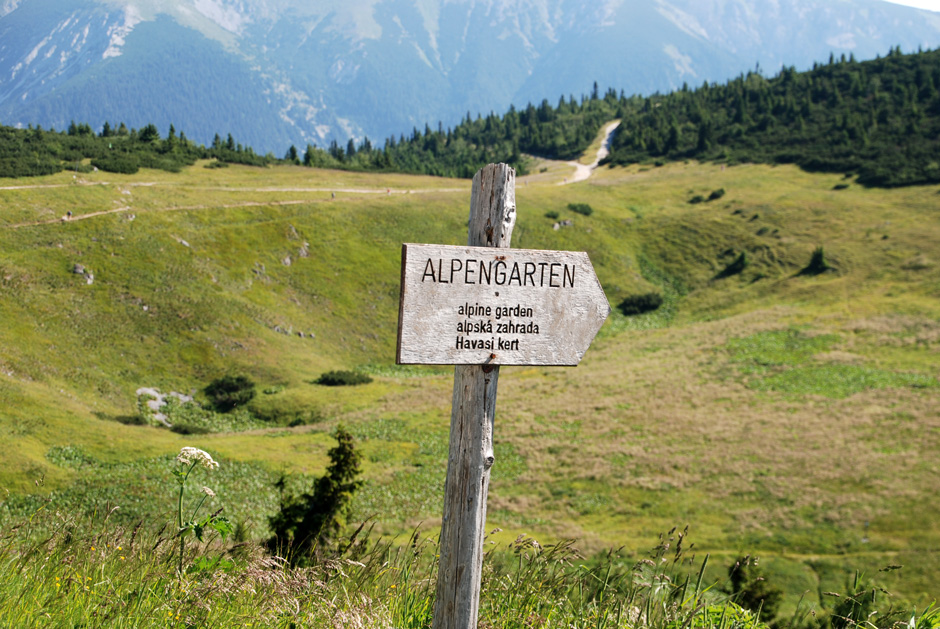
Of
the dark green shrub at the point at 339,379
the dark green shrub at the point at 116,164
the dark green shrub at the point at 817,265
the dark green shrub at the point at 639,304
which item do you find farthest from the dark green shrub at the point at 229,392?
the dark green shrub at the point at 817,265

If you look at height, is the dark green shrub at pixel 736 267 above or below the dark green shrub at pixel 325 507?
above

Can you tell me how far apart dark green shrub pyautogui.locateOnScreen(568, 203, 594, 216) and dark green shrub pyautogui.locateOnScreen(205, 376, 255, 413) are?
46.5 m

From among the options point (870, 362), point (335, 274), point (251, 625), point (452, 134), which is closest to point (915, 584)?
point (251, 625)

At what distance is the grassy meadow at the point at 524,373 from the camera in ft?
71.6

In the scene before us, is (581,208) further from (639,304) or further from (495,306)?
(495,306)

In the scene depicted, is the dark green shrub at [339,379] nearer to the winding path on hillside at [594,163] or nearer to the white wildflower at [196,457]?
the white wildflower at [196,457]

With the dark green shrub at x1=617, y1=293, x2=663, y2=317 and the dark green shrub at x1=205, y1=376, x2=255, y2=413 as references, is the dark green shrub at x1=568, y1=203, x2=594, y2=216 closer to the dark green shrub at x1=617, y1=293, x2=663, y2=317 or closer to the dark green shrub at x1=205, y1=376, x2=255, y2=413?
the dark green shrub at x1=617, y1=293, x2=663, y2=317

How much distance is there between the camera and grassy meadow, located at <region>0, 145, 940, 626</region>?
71.6ft

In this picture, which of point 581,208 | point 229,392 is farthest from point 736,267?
point 229,392

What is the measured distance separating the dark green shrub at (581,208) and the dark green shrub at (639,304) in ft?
51.5

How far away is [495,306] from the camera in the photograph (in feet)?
13.4

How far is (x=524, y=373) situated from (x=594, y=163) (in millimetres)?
89589

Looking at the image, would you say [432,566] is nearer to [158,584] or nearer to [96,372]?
[158,584]

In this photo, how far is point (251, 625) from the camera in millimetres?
3855
